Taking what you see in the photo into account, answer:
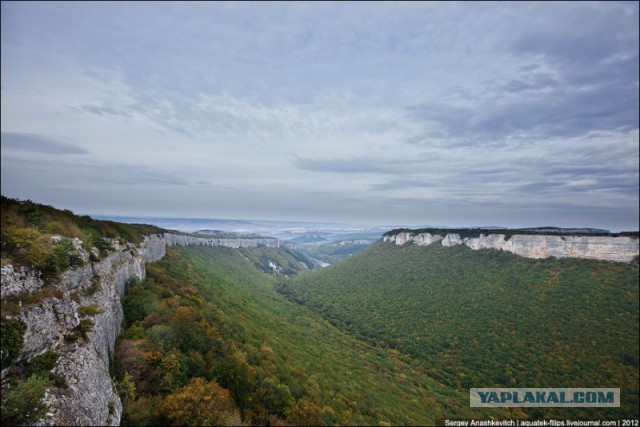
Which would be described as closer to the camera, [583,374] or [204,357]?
[204,357]

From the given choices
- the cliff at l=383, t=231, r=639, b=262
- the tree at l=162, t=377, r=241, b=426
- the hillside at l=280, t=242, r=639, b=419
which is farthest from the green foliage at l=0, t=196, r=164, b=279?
the cliff at l=383, t=231, r=639, b=262

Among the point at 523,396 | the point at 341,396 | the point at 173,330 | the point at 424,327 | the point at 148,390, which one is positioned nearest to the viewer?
the point at 148,390

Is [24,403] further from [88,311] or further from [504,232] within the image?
[504,232]

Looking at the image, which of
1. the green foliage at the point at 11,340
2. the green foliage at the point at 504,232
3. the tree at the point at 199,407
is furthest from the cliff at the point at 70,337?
the green foliage at the point at 504,232

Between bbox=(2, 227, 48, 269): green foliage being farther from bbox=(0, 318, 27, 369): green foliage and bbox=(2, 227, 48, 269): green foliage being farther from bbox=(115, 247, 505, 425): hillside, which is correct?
bbox=(115, 247, 505, 425): hillside

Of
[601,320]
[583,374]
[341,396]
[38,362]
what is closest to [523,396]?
[583,374]

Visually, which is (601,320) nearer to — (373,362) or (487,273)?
(487,273)

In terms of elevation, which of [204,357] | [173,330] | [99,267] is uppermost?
[99,267]
